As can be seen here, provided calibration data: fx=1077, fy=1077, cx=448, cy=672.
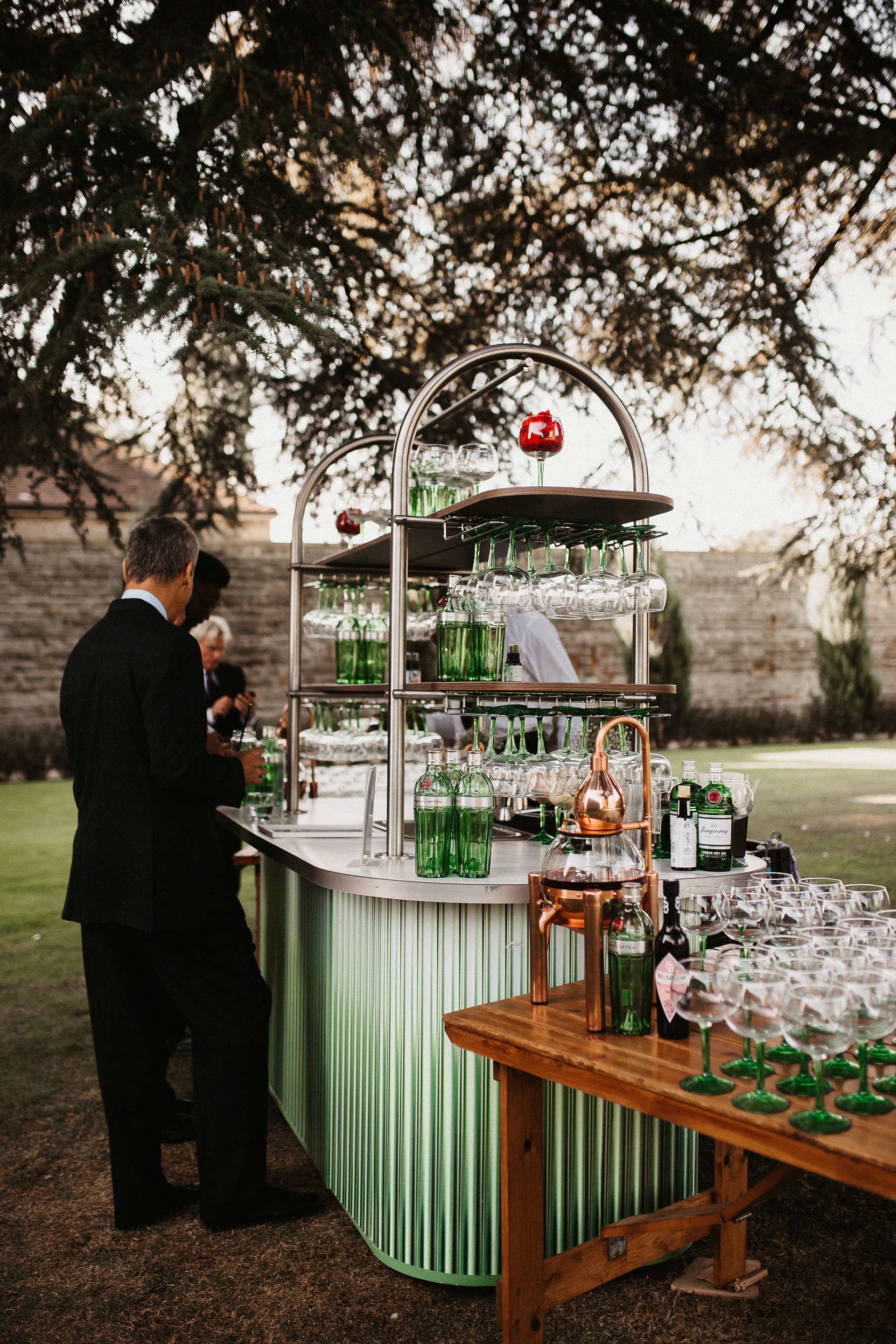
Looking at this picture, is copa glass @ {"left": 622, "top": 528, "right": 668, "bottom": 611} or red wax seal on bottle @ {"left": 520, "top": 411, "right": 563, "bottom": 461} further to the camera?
red wax seal on bottle @ {"left": 520, "top": 411, "right": 563, "bottom": 461}

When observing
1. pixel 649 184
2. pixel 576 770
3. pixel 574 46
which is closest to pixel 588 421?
pixel 649 184

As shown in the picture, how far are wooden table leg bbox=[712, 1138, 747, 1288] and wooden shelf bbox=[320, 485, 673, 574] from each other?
1.58m

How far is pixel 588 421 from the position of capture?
7.38 meters

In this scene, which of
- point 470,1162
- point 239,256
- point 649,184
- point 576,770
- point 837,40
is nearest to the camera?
point 470,1162

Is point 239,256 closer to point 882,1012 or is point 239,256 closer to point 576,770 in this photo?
point 576,770

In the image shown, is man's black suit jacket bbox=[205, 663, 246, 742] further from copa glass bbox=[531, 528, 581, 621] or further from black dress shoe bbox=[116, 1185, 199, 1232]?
copa glass bbox=[531, 528, 581, 621]

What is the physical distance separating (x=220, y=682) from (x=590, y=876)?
3444mm

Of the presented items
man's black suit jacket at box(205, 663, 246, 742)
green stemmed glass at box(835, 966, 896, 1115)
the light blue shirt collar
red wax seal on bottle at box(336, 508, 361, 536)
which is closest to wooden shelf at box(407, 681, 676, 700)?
the light blue shirt collar

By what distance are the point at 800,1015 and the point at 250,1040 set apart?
173 cm

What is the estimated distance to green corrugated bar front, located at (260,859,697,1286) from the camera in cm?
255

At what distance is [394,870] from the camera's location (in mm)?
2709

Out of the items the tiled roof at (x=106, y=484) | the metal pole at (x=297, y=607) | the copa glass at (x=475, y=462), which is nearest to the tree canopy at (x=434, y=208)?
the tiled roof at (x=106, y=484)

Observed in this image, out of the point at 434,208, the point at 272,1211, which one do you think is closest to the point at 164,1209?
the point at 272,1211

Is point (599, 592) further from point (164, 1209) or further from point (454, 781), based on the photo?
point (164, 1209)
